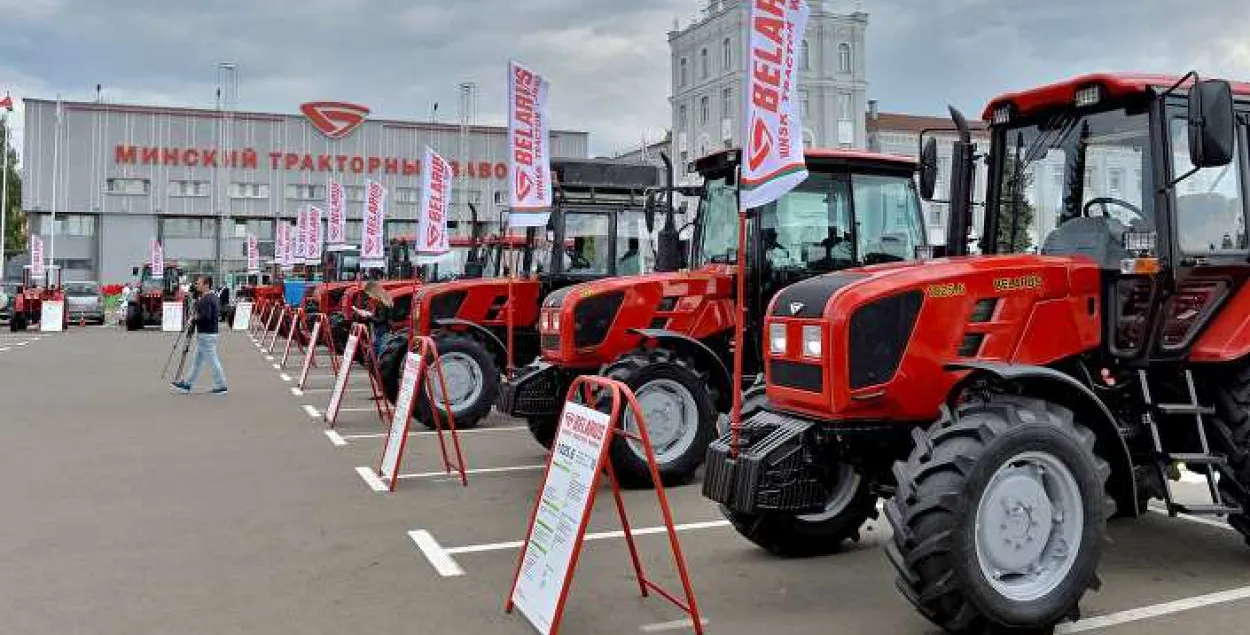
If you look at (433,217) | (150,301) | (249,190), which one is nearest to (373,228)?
(433,217)

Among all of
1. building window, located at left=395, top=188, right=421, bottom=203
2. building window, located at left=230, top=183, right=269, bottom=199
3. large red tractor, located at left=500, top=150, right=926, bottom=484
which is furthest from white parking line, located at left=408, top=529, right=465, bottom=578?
building window, located at left=230, top=183, right=269, bottom=199

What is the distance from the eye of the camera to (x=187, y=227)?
58.6 m

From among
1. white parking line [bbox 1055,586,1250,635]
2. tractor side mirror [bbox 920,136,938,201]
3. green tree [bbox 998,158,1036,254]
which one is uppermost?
tractor side mirror [bbox 920,136,938,201]

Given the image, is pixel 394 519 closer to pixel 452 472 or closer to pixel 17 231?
pixel 452 472

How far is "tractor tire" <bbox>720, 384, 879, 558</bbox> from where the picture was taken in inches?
221

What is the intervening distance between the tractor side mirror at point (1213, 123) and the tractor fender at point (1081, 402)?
1.21 metres

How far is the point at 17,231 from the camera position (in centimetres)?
7556

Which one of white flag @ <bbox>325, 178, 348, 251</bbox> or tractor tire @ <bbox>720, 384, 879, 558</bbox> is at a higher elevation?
white flag @ <bbox>325, 178, 348, 251</bbox>

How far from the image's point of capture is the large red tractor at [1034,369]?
14.0 feet

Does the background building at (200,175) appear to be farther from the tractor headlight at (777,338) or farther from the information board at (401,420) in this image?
the tractor headlight at (777,338)

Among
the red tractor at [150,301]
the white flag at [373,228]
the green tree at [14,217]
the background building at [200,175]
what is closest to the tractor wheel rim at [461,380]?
the white flag at [373,228]

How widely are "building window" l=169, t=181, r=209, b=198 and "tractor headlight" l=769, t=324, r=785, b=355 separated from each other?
192 ft

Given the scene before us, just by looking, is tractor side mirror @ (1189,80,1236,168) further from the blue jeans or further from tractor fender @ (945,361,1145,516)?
the blue jeans

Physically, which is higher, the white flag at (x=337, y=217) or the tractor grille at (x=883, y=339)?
the white flag at (x=337, y=217)
